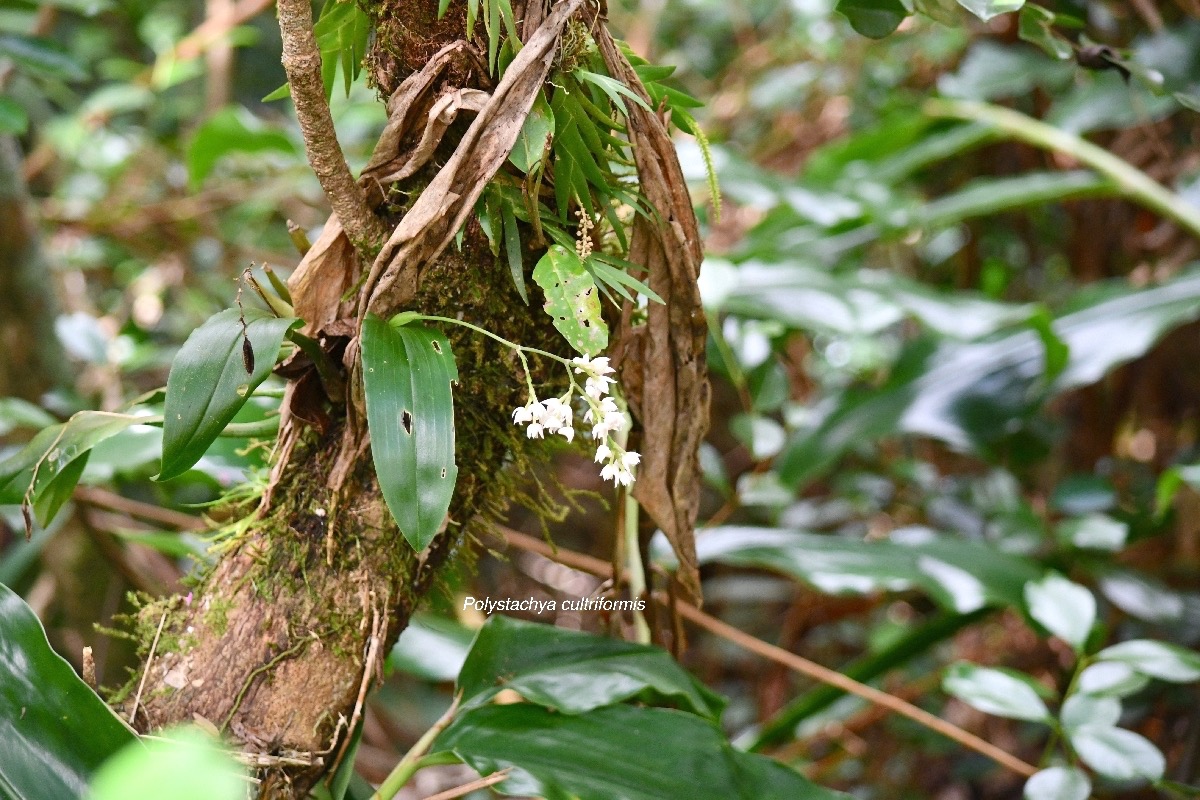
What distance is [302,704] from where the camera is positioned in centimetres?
52

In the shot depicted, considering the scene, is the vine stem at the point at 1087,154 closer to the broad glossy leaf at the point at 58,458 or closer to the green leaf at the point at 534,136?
the green leaf at the point at 534,136

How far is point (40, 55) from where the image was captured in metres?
1.00

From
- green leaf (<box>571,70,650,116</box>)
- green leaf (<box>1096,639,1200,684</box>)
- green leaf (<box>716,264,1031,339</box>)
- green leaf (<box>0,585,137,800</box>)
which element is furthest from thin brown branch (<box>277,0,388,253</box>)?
green leaf (<box>1096,639,1200,684</box>)

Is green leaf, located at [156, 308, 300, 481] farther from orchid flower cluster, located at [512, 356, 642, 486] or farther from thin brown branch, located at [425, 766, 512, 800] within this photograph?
thin brown branch, located at [425, 766, 512, 800]

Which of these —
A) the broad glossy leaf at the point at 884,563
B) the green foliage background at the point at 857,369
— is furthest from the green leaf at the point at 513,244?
the broad glossy leaf at the point at 884,563

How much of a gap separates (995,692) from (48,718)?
72 centimetres

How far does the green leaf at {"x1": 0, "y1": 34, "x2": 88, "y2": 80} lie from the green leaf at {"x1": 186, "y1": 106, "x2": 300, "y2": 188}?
196 millimetres

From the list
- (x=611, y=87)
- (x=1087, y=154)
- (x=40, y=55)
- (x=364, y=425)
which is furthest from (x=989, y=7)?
(x=40, y=55)

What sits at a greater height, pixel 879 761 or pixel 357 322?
pixel 357 322

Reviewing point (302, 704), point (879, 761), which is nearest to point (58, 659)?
point (302, 704)

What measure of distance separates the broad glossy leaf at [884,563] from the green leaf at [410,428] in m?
0.52

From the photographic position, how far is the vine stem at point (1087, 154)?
4.01 feet

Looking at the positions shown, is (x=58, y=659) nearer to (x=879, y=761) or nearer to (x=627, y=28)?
(x=879, y=761)

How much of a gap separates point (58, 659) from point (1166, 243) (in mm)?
1712
